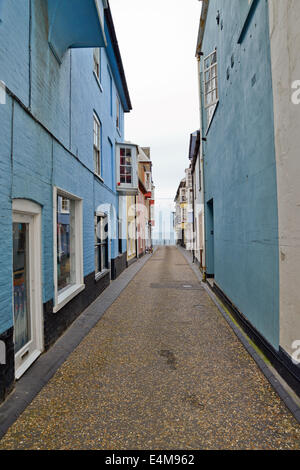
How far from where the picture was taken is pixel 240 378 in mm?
3807

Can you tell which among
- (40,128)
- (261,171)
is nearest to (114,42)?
(40,128)

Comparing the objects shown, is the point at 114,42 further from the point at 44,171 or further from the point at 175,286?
the point at 175,286

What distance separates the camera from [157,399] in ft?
10.9

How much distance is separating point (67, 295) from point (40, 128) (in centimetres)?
341

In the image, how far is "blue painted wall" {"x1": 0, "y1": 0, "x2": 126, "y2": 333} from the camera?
11.4 ft

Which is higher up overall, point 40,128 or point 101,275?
point 40,128

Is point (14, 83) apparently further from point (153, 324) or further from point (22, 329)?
point (153, 324)

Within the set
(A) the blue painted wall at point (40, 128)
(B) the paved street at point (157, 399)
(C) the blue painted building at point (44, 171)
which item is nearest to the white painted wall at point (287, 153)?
(B) the paved street at point (157, 399)

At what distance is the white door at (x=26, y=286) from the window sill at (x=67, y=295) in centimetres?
66

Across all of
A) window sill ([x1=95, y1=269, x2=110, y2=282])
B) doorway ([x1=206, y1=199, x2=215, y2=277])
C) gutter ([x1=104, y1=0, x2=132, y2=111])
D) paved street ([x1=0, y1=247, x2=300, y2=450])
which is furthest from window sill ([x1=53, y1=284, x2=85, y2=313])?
gutter ([x1=104, y1=0, x2=132, y2=111])

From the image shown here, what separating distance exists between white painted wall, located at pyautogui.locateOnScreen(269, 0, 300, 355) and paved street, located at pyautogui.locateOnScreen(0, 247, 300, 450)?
88 centimetres

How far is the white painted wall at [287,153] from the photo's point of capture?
3.23 m

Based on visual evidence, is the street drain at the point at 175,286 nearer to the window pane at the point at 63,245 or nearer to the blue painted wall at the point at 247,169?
the blue painted wall at the point at 247,169
